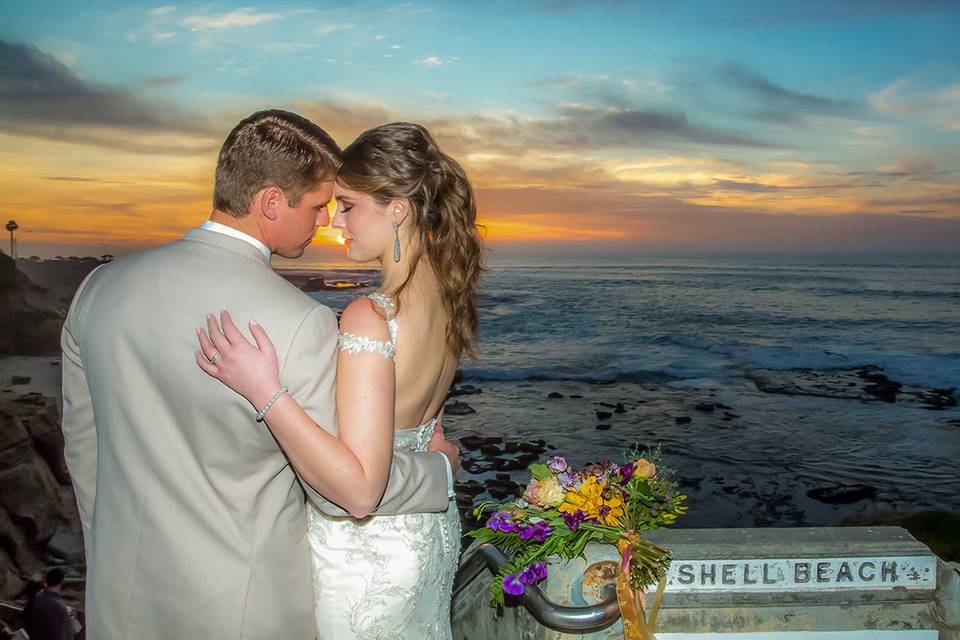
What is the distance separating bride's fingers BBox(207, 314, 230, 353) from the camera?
6.47ft

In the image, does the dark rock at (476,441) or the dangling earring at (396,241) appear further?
the dark rock at (476,441)

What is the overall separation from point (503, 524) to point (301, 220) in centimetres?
125

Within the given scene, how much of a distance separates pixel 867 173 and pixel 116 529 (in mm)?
42975

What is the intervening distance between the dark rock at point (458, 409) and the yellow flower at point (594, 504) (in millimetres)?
15841

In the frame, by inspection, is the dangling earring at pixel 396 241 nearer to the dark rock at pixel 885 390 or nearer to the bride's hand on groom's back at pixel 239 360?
the bride's hand on groom's back at pixel 239 360

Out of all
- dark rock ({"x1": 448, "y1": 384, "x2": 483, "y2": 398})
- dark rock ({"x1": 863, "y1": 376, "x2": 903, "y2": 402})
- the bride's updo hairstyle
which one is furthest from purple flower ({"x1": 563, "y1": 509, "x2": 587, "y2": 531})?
dark rock ({"x1": 863, "y1": 376, "x2": 903, "y2": 402})

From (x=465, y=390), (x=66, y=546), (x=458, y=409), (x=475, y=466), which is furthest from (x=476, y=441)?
(x=66, y=546)

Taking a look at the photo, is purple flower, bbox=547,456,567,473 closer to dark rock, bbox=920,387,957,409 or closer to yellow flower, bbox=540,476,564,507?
yellow flower, bbox=540,476,564,507

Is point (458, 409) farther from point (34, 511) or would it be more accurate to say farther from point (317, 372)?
point (317, 372)

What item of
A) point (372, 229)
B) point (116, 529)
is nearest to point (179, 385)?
point (116, 529)

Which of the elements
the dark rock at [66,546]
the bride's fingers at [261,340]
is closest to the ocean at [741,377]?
the dark rock at [66,546]

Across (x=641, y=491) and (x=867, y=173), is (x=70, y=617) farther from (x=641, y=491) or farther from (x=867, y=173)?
(x=867, y=173)

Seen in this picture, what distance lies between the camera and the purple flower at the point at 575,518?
2.75 m

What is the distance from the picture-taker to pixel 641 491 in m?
2.83
